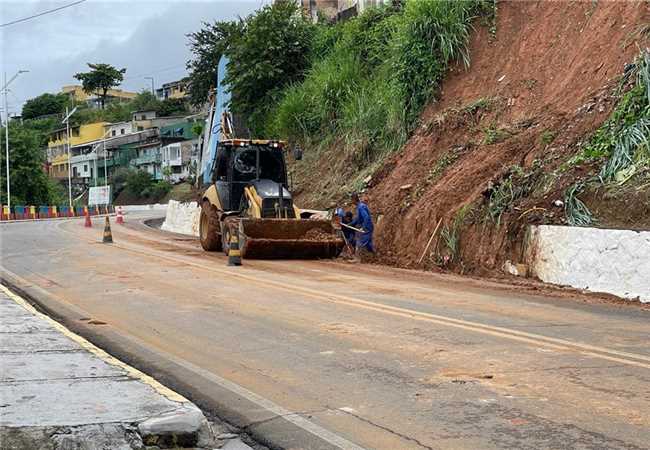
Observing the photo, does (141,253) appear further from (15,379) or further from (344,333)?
(15,379)

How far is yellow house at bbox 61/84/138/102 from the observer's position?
14850 centimetres

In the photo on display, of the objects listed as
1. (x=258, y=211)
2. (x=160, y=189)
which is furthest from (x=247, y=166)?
(x=160, y=189)

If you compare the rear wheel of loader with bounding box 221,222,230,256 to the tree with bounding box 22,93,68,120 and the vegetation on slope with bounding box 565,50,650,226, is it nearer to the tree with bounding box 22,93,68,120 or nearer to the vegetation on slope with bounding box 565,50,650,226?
the vegetation on slope with bounding box 565,50,650,226

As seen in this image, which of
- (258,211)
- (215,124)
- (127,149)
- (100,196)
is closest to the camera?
(258,211)

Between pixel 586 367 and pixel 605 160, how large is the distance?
8.93 m

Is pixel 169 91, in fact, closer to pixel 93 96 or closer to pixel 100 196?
pixel 93 96

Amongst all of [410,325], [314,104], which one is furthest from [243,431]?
[314,104]

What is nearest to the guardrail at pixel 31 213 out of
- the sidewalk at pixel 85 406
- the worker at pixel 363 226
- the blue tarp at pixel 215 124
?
the blue tarp at pixel 215 124

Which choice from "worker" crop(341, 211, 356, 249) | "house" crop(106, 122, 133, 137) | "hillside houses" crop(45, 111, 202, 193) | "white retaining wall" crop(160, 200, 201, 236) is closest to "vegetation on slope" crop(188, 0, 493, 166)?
"white retaining wall" crop(160, 200, 201, 236)

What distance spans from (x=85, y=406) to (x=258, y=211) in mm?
14075

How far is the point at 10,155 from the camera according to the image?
234 feet

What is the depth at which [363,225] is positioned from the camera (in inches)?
755

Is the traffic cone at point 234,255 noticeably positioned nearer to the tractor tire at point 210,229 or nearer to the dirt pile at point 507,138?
the tractor tire at point 210,229

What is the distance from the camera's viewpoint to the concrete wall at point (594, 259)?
1235cm
